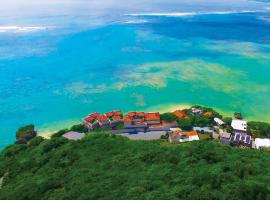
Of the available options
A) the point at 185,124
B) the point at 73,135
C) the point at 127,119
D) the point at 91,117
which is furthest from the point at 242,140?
the point at 73,135

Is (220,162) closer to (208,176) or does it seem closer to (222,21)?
(208,176)

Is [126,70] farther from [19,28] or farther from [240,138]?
[19,28]

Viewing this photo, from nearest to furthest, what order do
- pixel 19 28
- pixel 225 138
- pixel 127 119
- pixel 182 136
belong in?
1. pixel 225 138
2. pixel 182 136
3. pixel 127 119
4. pixel 19 28

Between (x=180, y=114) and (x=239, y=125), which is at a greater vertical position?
(x=180, y=114)

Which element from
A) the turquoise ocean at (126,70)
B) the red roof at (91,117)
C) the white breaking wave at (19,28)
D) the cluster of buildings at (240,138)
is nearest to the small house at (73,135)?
the red roof at (91,117)

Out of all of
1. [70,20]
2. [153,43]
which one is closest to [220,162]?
[153,43]

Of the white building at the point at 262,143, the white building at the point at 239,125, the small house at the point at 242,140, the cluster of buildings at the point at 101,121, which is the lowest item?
the white building at the point at 262,143

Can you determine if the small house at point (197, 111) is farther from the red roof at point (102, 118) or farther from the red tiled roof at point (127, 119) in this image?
the red roof at point (102, 118)
